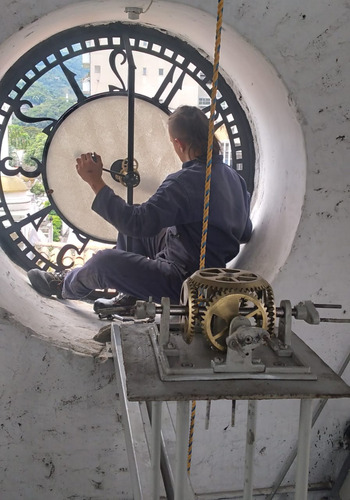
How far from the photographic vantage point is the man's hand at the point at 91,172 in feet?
7.18

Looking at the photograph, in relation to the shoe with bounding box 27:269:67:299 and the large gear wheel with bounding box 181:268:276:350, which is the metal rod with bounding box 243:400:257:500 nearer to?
the large gear wheel with bounding box 181:268:276:350

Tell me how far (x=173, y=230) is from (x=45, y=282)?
0.57 m

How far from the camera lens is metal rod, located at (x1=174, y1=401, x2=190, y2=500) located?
1.11 meters

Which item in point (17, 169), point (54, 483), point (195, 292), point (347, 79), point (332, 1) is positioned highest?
point (332, 1)

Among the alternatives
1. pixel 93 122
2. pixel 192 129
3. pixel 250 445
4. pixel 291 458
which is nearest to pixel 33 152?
pixel 93 122


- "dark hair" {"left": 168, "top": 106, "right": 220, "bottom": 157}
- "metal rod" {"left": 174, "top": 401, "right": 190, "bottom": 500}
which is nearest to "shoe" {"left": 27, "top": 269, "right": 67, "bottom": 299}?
"dark hair" {"left": 168, "top": 106, "right": 220, "bottom": 157}

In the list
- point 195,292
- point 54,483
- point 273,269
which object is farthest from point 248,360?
point 54,483

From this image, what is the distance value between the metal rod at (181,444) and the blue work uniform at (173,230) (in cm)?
110

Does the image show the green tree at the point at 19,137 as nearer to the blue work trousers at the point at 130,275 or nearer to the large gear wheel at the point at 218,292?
the blue work trousers at the point at 130,275

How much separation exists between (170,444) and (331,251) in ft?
2.99

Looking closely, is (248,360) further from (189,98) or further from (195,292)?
(189,98)

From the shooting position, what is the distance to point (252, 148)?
2721 mm

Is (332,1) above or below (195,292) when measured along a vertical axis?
above

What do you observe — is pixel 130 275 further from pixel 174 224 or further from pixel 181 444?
pixel 181 444
